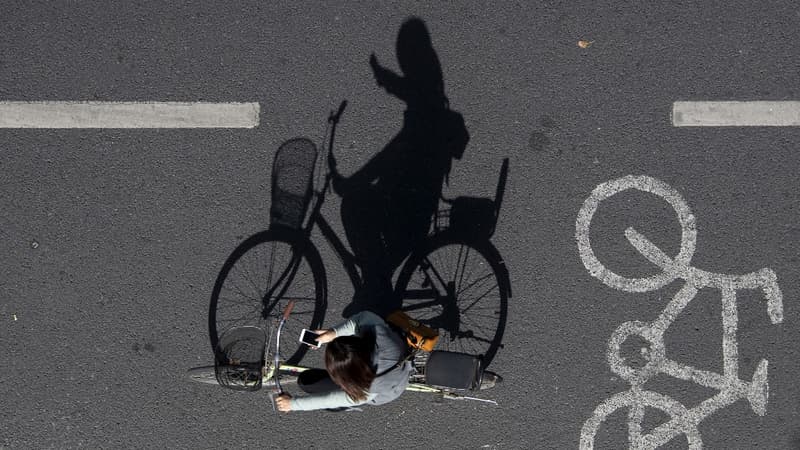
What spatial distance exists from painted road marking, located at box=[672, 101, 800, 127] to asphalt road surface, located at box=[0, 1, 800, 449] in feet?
0.20

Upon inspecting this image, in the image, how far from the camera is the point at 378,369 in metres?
3.74

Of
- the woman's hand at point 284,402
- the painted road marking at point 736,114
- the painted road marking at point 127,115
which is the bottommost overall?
the woman's hand at point 284,402

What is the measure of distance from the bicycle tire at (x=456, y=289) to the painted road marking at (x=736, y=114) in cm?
196

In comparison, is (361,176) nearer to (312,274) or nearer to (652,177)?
(312,274)

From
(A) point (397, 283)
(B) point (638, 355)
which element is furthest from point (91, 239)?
(B) point (638, 355)

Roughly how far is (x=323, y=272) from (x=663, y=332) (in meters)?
2.86

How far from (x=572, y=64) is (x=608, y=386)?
270 cm

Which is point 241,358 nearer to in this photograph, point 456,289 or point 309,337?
point 309,337

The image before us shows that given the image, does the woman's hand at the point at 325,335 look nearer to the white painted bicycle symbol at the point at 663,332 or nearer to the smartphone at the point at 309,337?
the smartphone at the point at 309,337

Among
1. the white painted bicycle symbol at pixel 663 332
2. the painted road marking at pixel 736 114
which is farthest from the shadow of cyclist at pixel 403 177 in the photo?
the painted road marking at pixel 736 114

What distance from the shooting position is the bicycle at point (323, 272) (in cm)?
501

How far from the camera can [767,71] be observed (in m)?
5.05

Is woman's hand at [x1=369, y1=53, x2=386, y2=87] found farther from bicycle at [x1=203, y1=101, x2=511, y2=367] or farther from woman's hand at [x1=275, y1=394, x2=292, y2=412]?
woman's hand at [x1=275, y1=394, x2=292, y2=412]

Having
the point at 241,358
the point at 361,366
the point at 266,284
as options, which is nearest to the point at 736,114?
the point at 361,366
